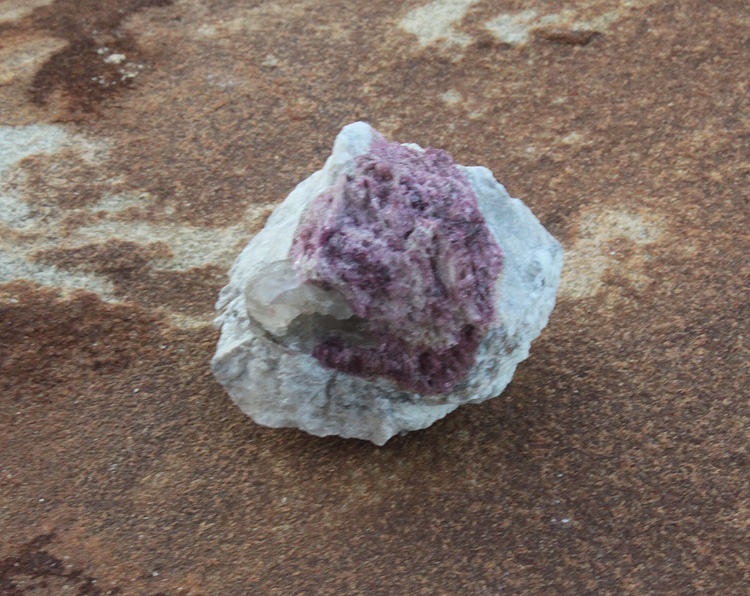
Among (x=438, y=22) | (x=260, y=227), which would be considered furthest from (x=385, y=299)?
(x=438, y=22)

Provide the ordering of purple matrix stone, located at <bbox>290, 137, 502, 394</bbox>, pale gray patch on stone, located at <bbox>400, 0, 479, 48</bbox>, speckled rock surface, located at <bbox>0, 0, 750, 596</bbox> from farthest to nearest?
pale gray patch on stone, located at <bbox>400, 0, 479, 48</bbox> → speckled rock surface, located at <bbox>0, 0, 750, 596</bbox> → purple matrix stone, located at <bbox>290, 137, 502, 394</bbox>

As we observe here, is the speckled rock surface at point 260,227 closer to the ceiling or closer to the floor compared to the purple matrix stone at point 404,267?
closer to the floor

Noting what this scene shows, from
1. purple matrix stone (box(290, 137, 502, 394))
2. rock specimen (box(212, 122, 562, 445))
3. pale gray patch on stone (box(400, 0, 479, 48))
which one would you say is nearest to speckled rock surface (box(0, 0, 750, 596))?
pale gray patch on stone (box(400, 0, 479, 48))

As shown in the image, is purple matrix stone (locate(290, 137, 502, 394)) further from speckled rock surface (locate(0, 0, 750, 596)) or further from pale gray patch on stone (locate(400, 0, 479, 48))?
pale gray patch on stone (locate(400, 0, 479, 48))

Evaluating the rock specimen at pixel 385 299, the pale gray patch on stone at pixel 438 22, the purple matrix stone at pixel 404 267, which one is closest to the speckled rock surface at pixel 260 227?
the pale gray patch on stone at pixel 438 22

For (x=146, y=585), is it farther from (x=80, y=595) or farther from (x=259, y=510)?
(x=259, y=510)

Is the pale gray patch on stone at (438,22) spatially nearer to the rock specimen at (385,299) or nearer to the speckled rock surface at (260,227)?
the speckled rock surface at (260,227)

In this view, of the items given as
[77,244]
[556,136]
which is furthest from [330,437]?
[556,136]
